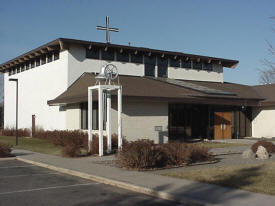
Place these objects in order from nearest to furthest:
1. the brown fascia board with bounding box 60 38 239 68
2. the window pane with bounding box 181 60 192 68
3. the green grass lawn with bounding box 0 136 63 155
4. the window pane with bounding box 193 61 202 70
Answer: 1. the green grass lawn with bounding box 0 136 63 155
2. the brown fascia board with bounding box 60 38 239 68
3. the window pane with bounding box 181 60 192 68
4. the window pane with bounding box 193 61 202 70

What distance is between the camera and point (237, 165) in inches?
589

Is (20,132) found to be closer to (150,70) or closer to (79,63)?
(79,63)

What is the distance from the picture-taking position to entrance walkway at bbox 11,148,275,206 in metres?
8.89

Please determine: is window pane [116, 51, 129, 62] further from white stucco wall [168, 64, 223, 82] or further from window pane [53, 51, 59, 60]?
window pane [53, 51, 59, 60]

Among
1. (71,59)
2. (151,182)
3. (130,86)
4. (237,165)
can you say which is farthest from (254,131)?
Result: (151,182)

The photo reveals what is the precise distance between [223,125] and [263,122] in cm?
371

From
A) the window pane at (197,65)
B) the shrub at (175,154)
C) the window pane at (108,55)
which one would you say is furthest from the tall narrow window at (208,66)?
the shrub at (175,154)

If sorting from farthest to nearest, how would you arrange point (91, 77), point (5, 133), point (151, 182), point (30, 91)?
point (5, 133), point (30, 91), point (91, 77), point (151, 182)

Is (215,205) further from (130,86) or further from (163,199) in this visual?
(130,86)

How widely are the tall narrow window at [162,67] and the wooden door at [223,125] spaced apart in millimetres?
5943

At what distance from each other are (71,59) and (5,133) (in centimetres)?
→ 1430

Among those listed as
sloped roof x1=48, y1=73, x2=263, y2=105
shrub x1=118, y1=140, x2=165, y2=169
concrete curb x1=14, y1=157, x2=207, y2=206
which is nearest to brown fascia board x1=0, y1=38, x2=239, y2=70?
sloped roof x1=48, y1=73, x2=263, y2=105

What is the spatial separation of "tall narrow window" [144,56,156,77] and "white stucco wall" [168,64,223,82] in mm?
1598

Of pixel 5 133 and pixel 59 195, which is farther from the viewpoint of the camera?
pixel 5 133
